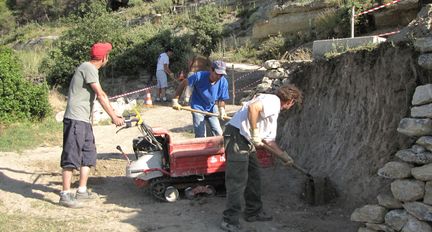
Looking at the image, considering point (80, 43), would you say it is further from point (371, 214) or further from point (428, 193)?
point (428, 193)

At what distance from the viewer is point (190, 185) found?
20.7 feet

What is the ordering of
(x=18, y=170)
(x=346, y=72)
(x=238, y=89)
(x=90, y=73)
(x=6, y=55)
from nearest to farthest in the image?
(x=90, y=73), (x=346, y=72), (x=18, y=170), (x=6, y=55), (x=238, y=89)

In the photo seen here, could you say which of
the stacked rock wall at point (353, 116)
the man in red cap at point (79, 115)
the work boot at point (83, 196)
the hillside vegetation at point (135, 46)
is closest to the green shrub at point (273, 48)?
the hillside vegetation at point (135, 46)

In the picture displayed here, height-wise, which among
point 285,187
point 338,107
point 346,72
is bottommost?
point 285,187

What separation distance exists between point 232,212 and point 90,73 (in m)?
2.30

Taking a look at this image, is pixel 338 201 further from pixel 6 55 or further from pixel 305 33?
pixel 305 33

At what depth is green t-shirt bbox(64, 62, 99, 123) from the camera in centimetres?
596

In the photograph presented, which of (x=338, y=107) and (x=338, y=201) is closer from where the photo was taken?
(x=338, y=201)

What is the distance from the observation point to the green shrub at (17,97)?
1088cm

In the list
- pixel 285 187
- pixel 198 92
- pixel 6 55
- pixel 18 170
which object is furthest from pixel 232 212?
pixel 6 55

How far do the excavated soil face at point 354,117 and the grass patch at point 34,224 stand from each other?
9.99 ft

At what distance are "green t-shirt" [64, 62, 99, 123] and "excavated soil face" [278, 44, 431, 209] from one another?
301 centimetres

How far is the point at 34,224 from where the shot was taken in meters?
5.38

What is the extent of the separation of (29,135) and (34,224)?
16.2 feet
